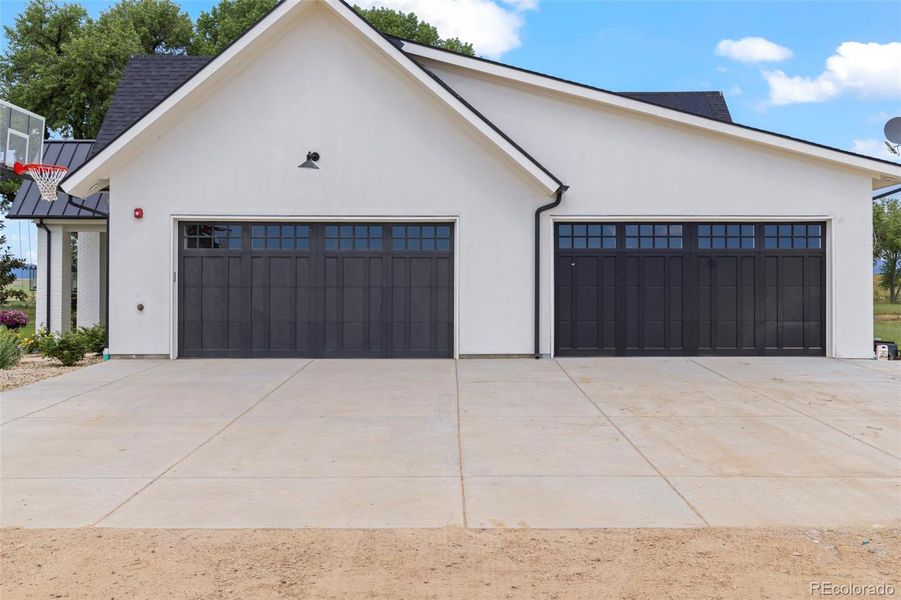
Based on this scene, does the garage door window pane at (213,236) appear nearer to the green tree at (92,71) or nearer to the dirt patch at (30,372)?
the dirt patch at (30,372)

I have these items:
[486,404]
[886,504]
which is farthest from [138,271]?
[886,504]

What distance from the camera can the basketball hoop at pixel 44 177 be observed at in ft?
41.0

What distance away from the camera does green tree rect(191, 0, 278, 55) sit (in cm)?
3138

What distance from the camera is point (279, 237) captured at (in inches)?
504

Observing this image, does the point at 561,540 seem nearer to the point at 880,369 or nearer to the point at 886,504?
the point at 886,504

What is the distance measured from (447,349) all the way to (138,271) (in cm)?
561

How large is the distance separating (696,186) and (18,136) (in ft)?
42.0

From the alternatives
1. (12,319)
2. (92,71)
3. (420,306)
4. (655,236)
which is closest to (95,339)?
(420,306)

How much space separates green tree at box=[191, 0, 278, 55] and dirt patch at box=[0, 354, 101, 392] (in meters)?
21.6

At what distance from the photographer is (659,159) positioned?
12727 mm

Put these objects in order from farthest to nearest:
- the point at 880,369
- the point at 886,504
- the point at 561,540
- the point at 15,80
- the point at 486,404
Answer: the point at 15,80 → the point at 880,369 → the point at 486,404 → the point at 886,504 → the point at 561,540

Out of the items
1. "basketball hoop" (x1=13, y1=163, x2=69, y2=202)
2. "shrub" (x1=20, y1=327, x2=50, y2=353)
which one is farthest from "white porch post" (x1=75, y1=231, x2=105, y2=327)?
"basketball hoop" (x1=13, y1=163, x2=69, y2=202)

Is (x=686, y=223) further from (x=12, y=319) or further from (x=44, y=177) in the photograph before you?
(x=12, y=319)

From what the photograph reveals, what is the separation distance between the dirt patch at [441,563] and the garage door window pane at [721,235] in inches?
350
